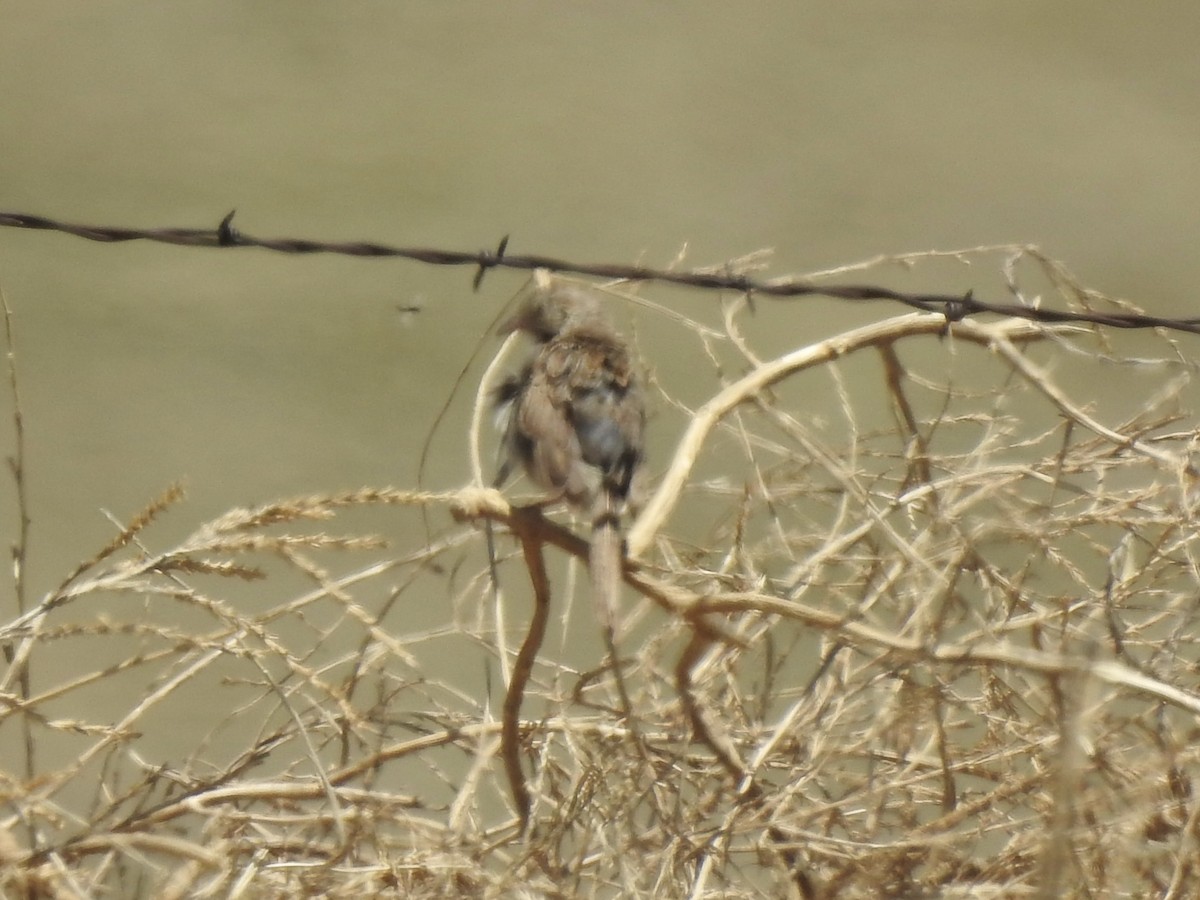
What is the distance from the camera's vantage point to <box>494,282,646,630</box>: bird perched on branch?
3.34 meters

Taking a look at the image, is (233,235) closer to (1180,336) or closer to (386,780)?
(386,780)

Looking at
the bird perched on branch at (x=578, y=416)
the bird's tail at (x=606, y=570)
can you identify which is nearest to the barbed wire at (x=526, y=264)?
the bird's tail at (x=606, y=570)

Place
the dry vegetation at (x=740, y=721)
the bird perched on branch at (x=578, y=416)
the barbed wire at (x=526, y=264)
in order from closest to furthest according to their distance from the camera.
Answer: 1. the dry vegetation at (x=740, y=721)
2. the barbed wire at (x=526, y=264)
3. the bird perched on branch at (x=578, y=416)

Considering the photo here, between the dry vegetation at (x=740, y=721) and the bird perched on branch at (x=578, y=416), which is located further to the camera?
the bird perched on branch at (x=578, y=416)

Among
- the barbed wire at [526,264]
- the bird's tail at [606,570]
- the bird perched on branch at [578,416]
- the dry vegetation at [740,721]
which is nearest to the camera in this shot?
the dry vegetation at [740,721]

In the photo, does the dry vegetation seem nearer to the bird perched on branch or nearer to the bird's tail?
the bird's tail

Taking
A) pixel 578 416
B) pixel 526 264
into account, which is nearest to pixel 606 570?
pixel 526 264

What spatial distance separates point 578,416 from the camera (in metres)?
3.50

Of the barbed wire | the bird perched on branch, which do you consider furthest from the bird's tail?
the barbed wire

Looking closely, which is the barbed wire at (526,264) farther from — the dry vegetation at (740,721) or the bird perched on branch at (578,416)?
the bird perched on branch at (578,416)

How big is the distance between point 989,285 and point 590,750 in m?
4.24

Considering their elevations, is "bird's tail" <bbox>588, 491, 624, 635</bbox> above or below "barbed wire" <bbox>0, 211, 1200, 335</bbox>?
below

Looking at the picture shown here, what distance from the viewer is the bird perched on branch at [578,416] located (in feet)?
11.0

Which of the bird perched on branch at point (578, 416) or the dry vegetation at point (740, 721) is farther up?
the bird perched on branch at point (578, 416)
